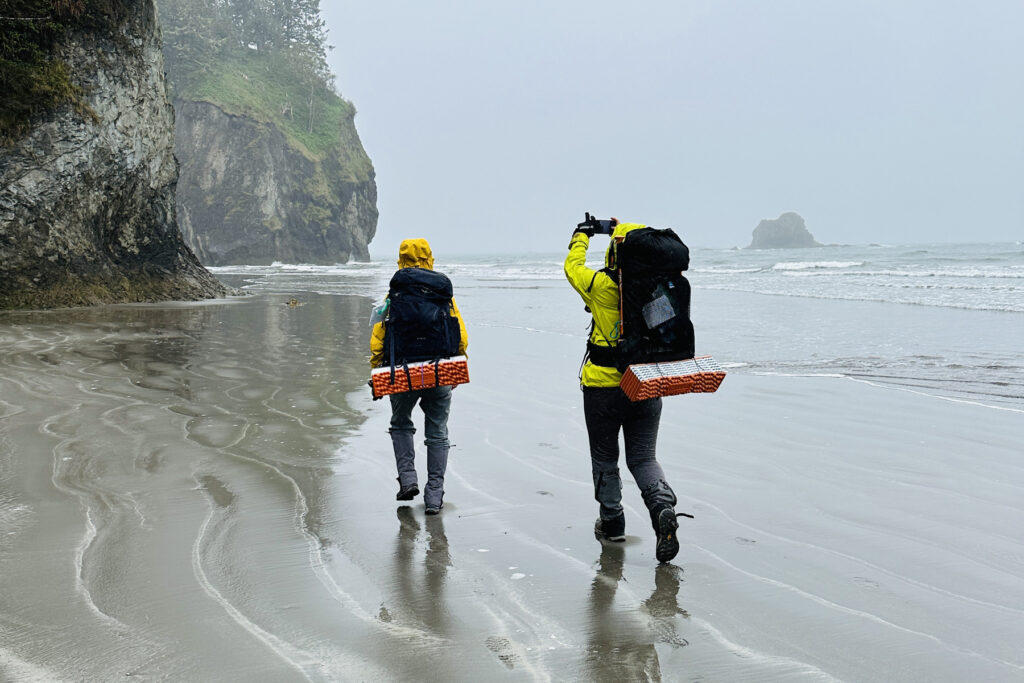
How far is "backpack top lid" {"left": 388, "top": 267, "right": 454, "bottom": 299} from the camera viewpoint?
474 centimetres

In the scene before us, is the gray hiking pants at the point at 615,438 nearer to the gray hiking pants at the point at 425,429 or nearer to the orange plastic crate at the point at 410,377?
the orange plastic crate at the point at 410,377

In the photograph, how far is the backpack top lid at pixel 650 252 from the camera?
3.84 meters

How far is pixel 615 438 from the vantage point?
4.32 m

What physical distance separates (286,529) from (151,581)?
87 cm

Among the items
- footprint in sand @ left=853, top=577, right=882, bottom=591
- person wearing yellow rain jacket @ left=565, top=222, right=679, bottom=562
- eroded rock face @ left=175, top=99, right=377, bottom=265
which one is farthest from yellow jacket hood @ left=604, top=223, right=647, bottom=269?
eroded rock face @ left=175, top=99, right=377, bottom=265

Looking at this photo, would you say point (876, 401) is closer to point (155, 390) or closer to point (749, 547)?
point (749, 547)

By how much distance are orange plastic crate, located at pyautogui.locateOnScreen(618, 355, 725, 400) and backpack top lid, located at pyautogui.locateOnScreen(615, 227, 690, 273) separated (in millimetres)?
454

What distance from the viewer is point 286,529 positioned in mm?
4320

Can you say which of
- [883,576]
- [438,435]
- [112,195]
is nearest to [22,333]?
[112,195]

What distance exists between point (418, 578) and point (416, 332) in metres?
1.57

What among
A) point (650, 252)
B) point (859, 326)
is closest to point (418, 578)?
point (650, 252)

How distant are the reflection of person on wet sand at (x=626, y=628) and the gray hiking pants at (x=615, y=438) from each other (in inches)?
16.6

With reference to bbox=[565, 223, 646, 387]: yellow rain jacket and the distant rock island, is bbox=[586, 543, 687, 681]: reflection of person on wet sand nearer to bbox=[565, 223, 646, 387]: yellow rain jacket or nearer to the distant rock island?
bbox=[565, 223, 646, 387]: yellow rain jacket

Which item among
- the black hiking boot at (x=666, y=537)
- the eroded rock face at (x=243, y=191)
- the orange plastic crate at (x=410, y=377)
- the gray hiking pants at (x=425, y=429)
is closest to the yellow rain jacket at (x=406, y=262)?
the orange plastic crate at (x=410, y=377)
